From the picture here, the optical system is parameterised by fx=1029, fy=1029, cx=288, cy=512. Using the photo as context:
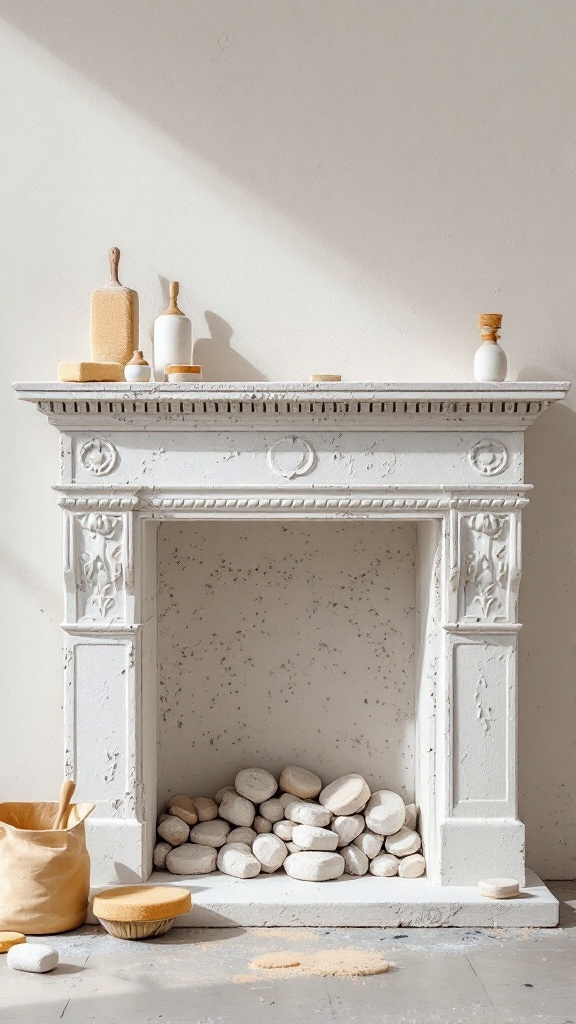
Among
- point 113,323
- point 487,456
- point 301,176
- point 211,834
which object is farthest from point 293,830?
point 301,176

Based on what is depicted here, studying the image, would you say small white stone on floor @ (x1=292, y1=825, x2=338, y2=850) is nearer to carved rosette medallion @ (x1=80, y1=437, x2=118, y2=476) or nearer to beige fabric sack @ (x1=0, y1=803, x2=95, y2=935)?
beige fabric sack @ (x1=0, y1=803, x2=95, y2=935)

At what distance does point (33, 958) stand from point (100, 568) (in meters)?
1.10

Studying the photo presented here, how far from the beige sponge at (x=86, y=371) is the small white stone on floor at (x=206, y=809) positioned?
143 centimetres

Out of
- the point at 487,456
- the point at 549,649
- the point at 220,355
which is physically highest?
the point at 220,355

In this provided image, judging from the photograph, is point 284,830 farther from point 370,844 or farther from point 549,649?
point 549,649

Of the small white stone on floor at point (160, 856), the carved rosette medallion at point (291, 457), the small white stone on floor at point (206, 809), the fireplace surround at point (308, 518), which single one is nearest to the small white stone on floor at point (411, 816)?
the fireplace surround at point (308, 518)

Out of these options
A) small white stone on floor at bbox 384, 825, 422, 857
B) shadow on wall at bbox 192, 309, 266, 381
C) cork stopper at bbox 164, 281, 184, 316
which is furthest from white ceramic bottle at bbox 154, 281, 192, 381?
small white stone on floor at bbox 384, 825, 422, 857

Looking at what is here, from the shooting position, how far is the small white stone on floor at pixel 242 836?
3.34 metres

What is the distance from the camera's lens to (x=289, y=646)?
3.50 meters

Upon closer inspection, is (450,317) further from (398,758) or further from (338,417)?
(398,758)

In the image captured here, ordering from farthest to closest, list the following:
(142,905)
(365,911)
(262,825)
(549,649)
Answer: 1. (549,649)
2. (262,825)
3. (365,911)
4. (142,905)

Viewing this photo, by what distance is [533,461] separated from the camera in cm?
347

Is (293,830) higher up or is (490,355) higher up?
(490,355)

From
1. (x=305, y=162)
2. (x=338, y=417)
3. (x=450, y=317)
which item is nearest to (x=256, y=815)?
(x=338, y=417)
